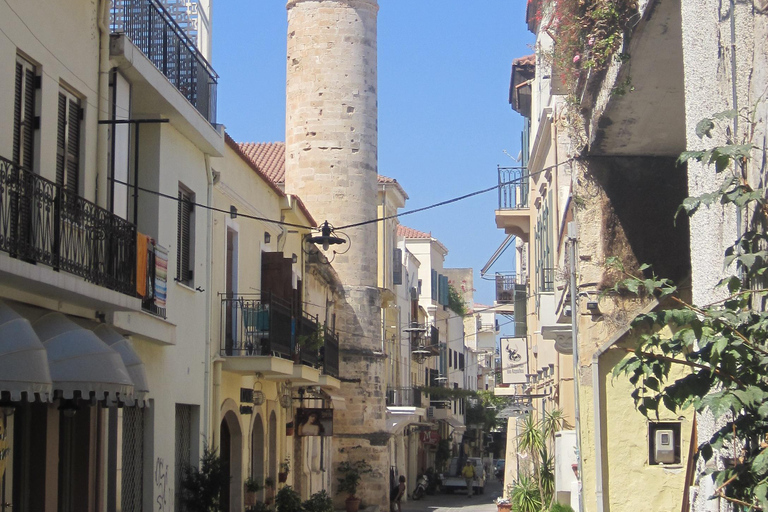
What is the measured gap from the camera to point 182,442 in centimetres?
1545

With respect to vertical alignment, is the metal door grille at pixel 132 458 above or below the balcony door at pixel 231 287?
below

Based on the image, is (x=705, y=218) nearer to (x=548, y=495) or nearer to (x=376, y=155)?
(x=548, y=495)

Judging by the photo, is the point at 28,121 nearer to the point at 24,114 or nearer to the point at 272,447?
the point at 24,114

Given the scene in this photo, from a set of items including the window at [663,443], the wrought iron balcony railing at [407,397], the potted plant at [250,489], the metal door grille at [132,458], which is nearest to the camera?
the window at [663,443]

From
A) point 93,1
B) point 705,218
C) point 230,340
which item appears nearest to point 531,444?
point 230,340

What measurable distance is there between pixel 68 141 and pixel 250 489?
9240 mm

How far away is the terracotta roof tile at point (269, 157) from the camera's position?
32537 millimetres

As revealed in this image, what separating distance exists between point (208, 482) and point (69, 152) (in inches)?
239

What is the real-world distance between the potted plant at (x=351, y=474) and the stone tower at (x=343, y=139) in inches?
50.2

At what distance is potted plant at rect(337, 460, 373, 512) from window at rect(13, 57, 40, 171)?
20369 mm

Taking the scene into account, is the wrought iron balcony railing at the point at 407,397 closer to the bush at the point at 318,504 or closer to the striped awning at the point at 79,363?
the bush at the point at 318,504

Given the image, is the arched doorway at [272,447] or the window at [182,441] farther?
the arched doorway at [272,447]

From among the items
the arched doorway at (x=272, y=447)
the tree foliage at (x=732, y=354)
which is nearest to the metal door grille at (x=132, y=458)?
the arched doorway at (x=272, y=447)

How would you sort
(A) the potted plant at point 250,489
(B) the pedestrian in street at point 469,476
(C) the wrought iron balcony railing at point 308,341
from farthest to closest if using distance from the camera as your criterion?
(B) the pedestrian in street at point 469,476, (C) the wrought iron balcony railing at point 308,341, (A) the potted plant at point 250,489
